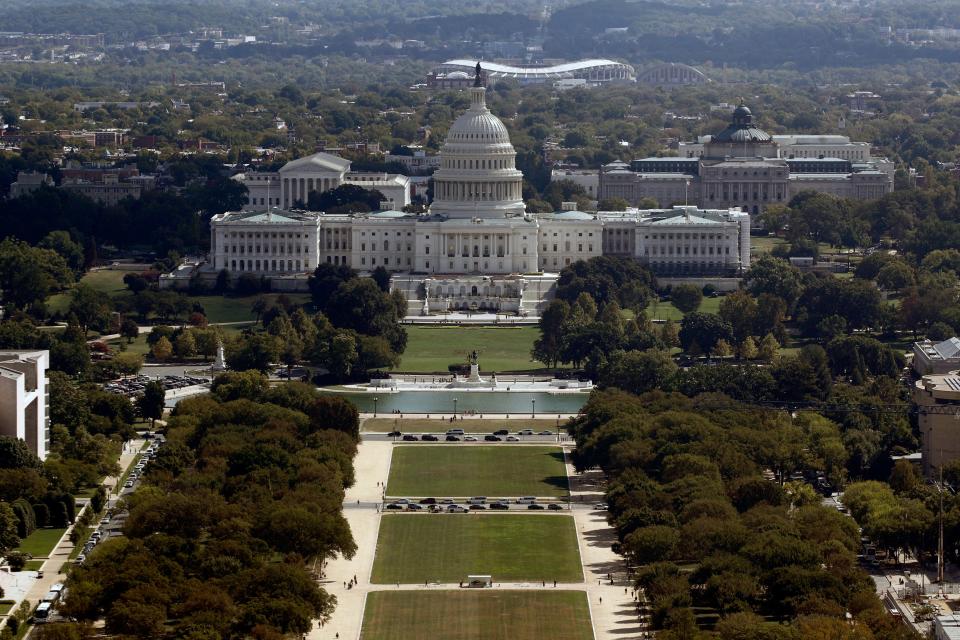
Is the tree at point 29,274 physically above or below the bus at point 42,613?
below

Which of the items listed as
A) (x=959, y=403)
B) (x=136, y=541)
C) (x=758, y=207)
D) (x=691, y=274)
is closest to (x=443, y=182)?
(x=691, y=274)

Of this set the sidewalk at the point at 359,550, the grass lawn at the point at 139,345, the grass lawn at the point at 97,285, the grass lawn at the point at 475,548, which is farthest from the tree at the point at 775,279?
the grass lawn at the point at 475,548

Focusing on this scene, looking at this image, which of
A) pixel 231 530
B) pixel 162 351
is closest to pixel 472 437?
pixel 162 351

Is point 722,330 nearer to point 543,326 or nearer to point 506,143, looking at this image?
point 543,326

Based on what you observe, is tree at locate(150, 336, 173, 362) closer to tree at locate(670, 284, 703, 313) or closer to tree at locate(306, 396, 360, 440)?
tree at locate(306, 396, 360, 440)

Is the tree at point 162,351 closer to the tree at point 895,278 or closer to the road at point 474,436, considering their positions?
the road at point 474,436

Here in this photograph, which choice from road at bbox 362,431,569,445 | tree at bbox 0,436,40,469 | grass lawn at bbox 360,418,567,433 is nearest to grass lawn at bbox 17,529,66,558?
tree at bbox 0,436,40,469

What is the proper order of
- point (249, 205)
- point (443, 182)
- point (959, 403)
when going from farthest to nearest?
point (249, 205) < point (443, 182) < point (959, 403)
